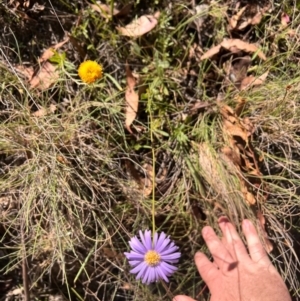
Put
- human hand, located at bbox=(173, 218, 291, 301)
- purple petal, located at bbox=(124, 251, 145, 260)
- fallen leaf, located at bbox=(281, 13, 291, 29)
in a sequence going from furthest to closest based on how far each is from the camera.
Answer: fallen leaf, located at bbox=(281, 13, 291, 29), human hand, located at bbox=(173, 218, 291, 301), purple petal, located at bbox=(124, 251, 145, 260)

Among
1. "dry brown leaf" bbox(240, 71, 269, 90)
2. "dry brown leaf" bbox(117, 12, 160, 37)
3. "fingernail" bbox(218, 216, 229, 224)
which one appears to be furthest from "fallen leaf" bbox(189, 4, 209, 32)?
"fingernail" bbox(218, 216, 229, 224)

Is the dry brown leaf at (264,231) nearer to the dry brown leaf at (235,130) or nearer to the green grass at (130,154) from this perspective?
the green grass at (130,154)

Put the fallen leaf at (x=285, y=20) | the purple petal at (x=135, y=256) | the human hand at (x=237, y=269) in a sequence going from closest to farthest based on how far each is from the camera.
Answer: the purple petal at (x=135, y=256) → the human hand at (x=237, y=269) → the fallen leaf at (x=285, y=20)

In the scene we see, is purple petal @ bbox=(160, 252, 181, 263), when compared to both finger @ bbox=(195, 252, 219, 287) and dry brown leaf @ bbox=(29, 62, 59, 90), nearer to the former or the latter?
finger @ bbox=(195, 252, 219, 287)

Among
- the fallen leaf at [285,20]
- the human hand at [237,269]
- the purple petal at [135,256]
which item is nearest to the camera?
the purple petal at [135,256]

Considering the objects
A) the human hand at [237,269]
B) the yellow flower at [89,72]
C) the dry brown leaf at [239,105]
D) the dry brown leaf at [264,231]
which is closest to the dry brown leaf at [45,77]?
the yellow flower at [89,72]

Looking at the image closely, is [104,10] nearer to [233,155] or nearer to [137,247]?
[233,155]

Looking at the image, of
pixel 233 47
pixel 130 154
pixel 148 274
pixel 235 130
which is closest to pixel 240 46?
pixel 233 47
